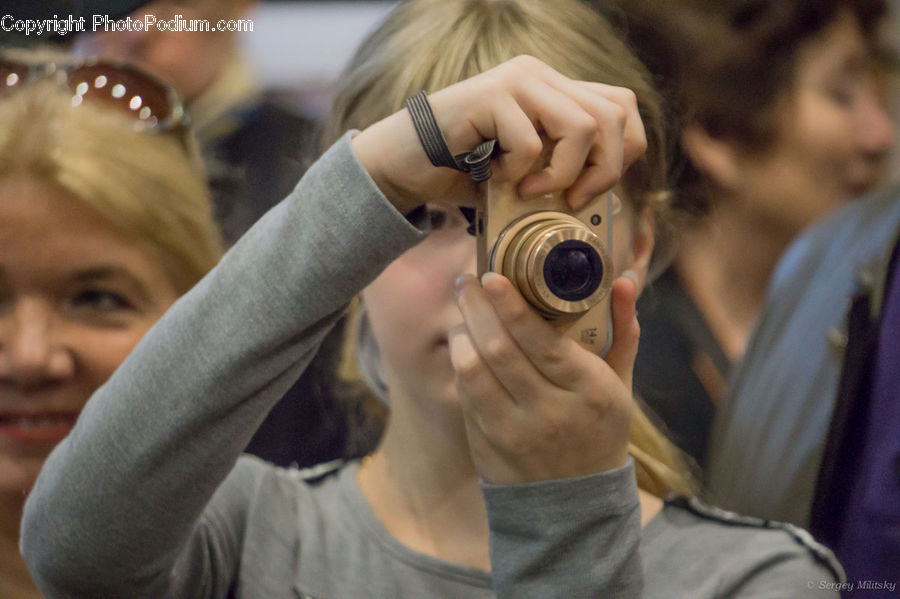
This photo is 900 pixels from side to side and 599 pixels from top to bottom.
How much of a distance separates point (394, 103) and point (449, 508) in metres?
0.27

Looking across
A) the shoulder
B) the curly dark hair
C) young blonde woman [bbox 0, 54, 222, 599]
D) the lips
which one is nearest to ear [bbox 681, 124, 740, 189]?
the curly dark hair

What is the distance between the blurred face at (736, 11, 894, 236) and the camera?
87 centimetres

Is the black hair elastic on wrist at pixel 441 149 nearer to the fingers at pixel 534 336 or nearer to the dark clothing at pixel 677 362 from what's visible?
the fingers at pixel 534 336

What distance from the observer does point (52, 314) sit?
64 centimetres

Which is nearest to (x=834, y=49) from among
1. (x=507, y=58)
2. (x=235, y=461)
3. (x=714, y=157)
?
(x=714, y=157)

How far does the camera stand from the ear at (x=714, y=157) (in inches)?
31.5

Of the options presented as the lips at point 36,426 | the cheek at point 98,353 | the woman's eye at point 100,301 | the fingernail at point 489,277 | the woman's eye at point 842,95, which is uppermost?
the fingernail at point 489,277

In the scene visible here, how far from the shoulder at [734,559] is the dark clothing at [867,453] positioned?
44 mm

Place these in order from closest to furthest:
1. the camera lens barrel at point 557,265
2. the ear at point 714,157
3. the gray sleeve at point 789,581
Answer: the camera lens barrel at point 557,265 < the gray sleeve at point 789,581 < the ear at point 714,157

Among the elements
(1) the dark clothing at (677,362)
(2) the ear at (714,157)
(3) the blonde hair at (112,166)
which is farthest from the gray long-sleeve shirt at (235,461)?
(2) the ear at (714,157)

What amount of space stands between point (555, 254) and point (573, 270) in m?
0.01

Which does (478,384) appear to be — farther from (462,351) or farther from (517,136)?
(517,136)

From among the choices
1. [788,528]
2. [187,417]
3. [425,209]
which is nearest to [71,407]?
[187,417]

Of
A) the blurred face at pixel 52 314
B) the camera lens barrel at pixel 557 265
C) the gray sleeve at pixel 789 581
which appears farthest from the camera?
the blurred face at pixel 52 314
